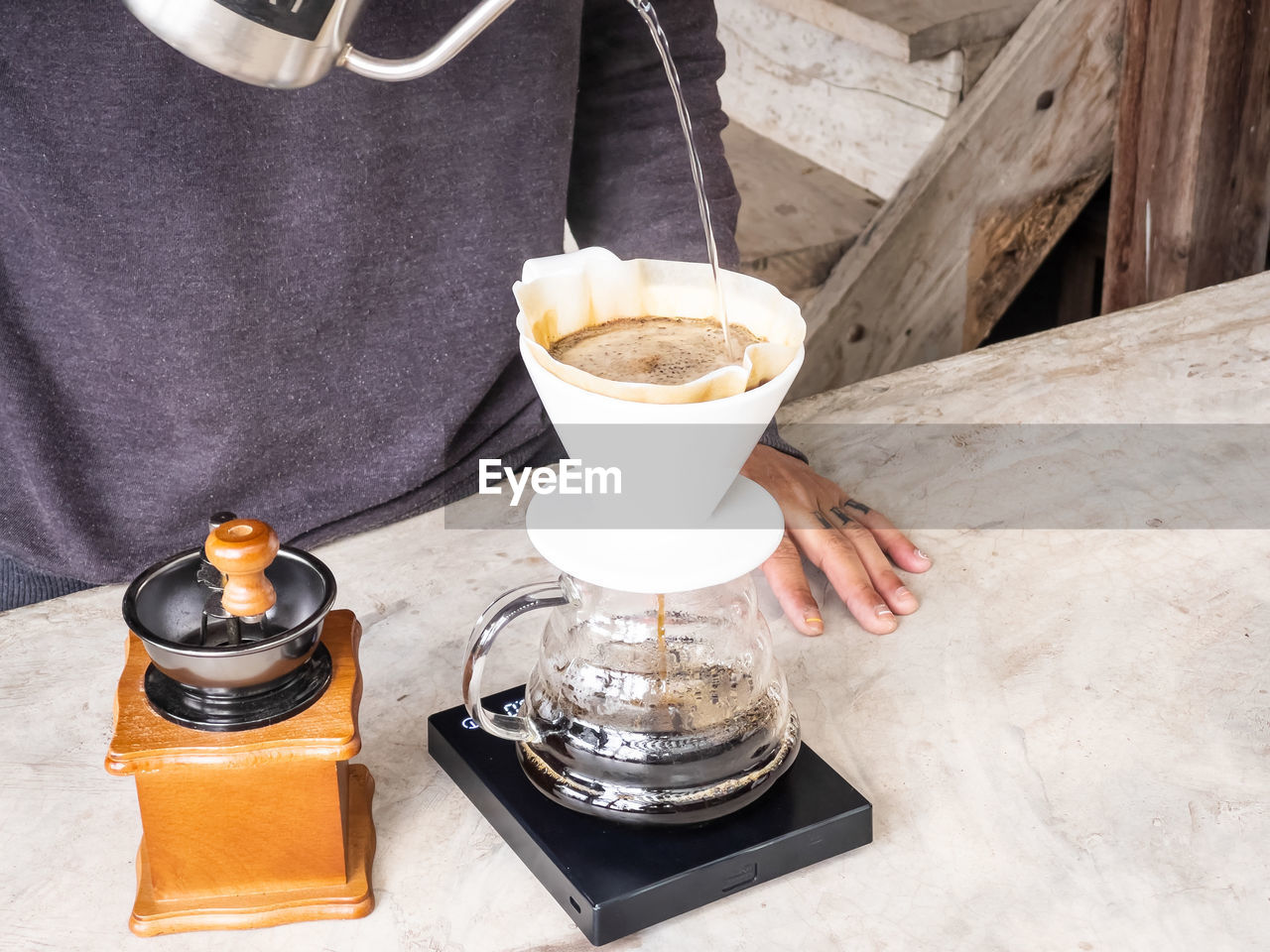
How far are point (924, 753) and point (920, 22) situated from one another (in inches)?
63.5

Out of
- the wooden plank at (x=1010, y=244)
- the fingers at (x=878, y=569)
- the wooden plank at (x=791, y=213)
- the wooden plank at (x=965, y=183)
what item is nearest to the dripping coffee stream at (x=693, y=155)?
the fingers at (x=878, y=569)

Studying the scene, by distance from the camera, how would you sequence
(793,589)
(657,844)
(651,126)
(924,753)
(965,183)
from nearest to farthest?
1. (657,844)
2. (924,753)
3. (793,589)
4. (651,126)
5. (965,183)

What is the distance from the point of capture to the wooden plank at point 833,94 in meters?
2.29

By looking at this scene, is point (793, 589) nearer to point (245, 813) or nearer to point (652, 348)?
point (652, 348)

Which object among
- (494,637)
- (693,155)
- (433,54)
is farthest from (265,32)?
(494,637)

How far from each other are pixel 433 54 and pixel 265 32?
0.32 feet

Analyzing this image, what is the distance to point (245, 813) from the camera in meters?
0.73

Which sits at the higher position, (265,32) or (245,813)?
(265,32)

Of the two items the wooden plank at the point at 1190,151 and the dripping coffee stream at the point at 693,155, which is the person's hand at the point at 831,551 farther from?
the wooden plank at the point at 1190,151

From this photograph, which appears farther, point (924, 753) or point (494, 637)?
point (924, 753)

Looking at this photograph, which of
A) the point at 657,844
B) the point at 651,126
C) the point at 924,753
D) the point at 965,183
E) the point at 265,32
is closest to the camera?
the point at 265,32

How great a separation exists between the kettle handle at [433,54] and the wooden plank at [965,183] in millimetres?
1669

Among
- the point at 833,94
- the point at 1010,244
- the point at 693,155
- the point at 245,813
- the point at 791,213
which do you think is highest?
the point at 693,155

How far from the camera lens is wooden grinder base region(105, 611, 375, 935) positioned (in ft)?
2.35
